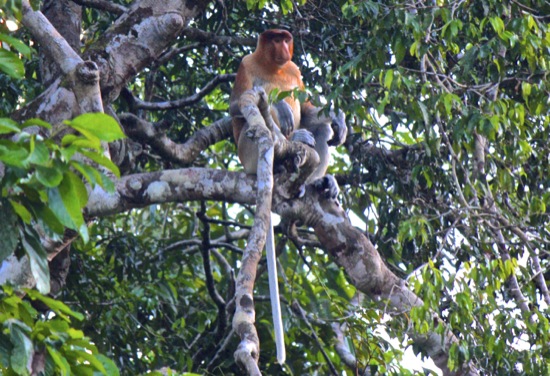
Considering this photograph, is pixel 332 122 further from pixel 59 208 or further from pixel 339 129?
pixel 59 208

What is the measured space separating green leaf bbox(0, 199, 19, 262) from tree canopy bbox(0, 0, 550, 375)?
64cm

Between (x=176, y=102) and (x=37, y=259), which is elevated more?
(x=176, y=102)

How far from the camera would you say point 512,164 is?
3.92 meters

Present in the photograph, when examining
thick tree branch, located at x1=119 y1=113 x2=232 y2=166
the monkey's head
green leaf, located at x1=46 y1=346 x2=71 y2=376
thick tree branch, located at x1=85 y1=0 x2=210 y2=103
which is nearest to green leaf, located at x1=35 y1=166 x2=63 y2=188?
green leaf, located at x1=46 y1=346 x2=71 y2=376

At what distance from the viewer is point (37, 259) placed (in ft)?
6.00

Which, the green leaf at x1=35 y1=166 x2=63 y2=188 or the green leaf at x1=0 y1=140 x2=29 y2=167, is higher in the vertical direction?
the green leaf at x1=0 y1=140 x2=29 y2=167

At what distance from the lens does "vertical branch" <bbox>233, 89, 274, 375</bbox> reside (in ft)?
7.13

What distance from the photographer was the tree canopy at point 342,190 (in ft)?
11.4

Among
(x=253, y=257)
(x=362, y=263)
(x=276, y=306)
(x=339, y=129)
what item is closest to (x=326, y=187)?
(x=362, y=263)

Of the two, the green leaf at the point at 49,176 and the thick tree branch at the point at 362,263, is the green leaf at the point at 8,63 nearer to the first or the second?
the green leaf at the point at 49,176

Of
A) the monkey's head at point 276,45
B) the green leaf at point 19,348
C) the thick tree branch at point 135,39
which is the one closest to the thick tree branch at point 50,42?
the thick tree branch at point 135,39

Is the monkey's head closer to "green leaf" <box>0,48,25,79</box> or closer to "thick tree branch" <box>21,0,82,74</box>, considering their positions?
"thick tree branch" <box>21,0,82,74</box>

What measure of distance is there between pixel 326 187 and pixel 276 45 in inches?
44.3

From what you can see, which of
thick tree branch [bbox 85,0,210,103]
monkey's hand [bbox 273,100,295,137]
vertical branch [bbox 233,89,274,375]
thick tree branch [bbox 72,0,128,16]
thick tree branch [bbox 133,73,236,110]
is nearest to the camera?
vertical branch [bbox 233,89,274,375]
